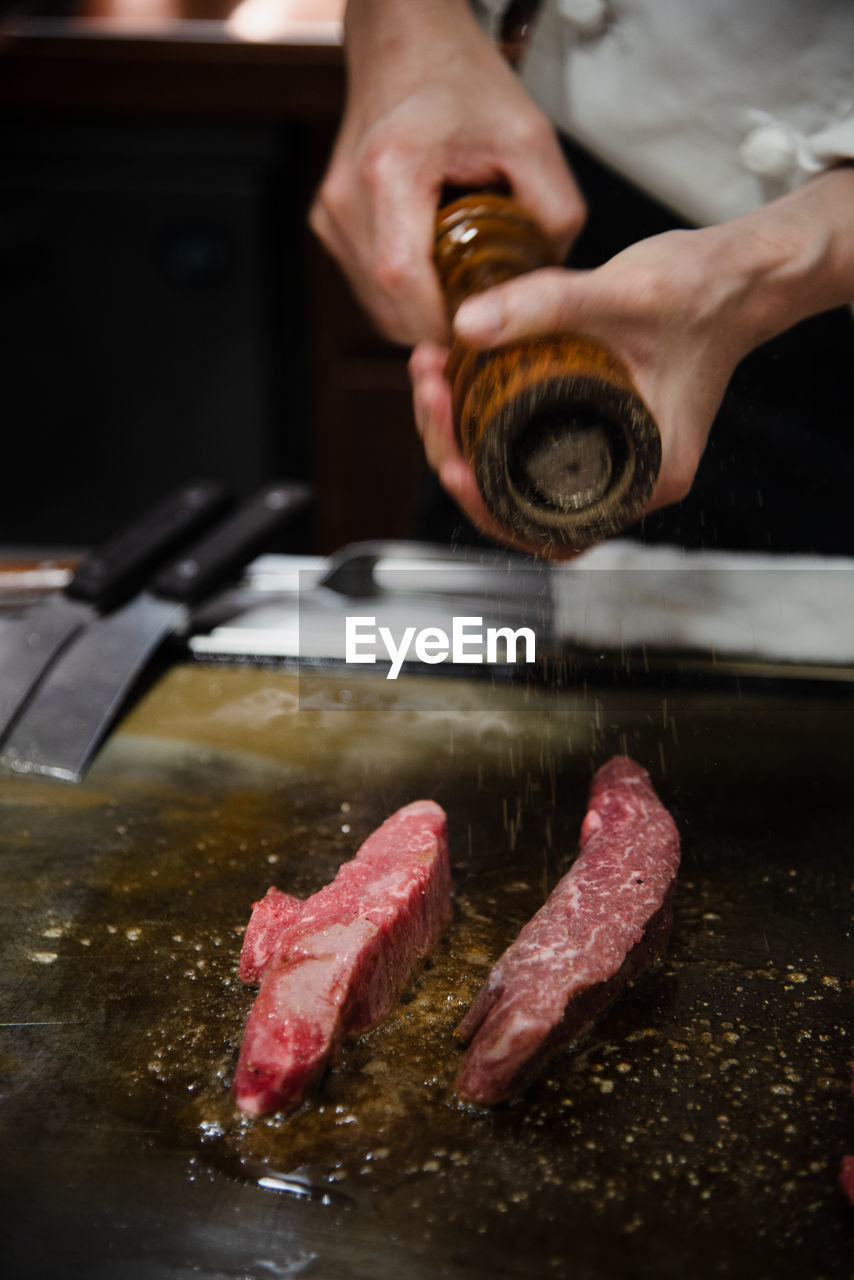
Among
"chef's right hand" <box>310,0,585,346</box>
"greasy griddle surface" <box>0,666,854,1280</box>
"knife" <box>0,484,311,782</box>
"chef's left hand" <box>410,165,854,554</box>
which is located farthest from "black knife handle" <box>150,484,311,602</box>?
"chef's left hand" <box>410,165,854,554</box>

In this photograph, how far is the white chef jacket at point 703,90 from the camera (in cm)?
166

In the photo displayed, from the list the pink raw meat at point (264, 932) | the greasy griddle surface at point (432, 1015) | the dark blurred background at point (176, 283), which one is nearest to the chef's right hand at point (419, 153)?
the greasy griddle surface at point (432, 1015)

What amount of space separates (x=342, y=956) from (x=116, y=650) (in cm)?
86

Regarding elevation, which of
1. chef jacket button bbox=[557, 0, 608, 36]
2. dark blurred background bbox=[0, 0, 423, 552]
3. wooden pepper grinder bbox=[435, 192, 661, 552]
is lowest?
dark blurred background bbox=[0, 0, 423, 552]

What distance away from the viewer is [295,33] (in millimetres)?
3357

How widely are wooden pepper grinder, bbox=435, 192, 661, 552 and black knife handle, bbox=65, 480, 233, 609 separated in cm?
90

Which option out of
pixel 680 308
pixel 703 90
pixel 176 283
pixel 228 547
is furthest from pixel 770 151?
pixel 176 283

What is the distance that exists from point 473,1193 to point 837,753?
95 cm

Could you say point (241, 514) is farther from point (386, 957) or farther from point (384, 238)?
point (386, 957)

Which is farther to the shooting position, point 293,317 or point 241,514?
point 293,317

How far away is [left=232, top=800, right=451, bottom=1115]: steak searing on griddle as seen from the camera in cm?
111

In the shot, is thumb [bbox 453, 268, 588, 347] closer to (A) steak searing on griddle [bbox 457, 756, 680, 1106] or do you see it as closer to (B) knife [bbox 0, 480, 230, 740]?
(A) steak searing on griddle [bbox 457, 756, 680, 1106]

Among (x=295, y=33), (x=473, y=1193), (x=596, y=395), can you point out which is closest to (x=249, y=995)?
(x=473, y=1193)

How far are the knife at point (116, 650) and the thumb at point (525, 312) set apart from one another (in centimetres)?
88
